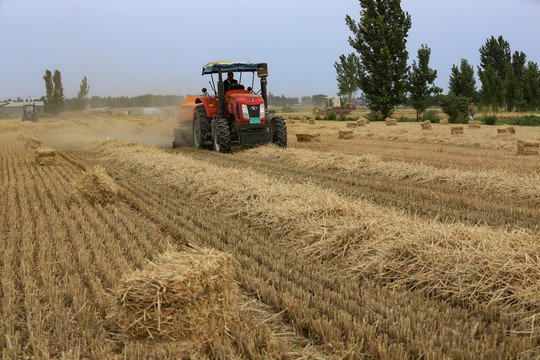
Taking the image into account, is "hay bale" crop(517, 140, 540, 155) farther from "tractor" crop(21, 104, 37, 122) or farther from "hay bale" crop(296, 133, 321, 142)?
"tractor" crop(21, 104, 37, 122)

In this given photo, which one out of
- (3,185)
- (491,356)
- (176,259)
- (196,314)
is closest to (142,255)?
(176,259)

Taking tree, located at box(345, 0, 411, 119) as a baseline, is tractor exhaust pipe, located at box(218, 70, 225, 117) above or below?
below

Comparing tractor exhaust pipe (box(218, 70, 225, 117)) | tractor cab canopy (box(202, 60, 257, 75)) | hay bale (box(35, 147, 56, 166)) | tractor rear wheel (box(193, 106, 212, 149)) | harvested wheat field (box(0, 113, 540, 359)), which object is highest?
tractor cab canopy (box(202, 60, 257, 75))

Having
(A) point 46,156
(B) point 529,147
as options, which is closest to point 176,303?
(A) point 46,156

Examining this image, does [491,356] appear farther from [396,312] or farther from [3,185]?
[3,185]

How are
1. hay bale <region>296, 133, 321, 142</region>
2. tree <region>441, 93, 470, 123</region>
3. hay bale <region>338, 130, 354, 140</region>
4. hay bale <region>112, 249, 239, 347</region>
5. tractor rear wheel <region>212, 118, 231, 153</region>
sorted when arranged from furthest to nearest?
tree <region>441, 93, 470, 123</region> < hay bale <region>338, 130, 354, 140</region> < hay bale <region>296, 133, 321, 142</region> < tractor rear wheel <region>212, 118, 231, 153</region> < hay bale <region>112, 249, 239, 347</region>

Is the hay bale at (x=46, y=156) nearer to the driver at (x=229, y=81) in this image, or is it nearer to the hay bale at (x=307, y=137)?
the driver at (x=229, y=81)

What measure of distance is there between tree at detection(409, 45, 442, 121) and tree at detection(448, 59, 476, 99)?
7.49ft

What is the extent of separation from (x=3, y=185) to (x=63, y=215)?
11.0 feet

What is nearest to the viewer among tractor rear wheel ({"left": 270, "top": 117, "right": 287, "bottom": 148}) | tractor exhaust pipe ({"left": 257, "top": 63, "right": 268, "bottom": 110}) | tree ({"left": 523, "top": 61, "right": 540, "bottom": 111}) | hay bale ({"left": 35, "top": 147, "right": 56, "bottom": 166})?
hay bale ({"left": 35, "top": 147, "right": 56, "bottom": 166})

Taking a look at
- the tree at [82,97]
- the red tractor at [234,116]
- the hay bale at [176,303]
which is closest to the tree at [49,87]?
the tree at [82,97]

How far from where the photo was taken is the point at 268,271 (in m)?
3.98

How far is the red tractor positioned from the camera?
1219 cm

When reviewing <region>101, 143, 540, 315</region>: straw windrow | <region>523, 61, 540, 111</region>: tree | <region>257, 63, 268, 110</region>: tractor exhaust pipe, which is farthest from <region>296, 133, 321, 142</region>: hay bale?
<region>523, 61, 540, 111</region>: tree
